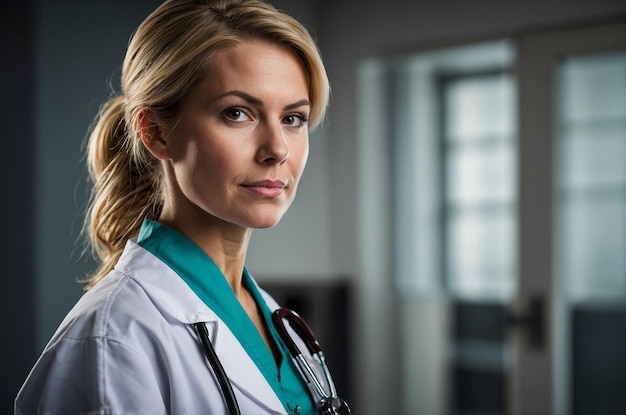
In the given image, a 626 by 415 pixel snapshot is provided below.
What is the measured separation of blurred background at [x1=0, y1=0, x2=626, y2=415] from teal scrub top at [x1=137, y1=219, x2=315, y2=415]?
3.53ft

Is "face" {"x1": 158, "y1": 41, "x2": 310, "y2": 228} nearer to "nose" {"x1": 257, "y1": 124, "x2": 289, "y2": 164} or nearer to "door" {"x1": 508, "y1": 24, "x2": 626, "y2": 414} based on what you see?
"nose" {"x1": 257, "y1": 124, "x2": 289, "y2": 164}

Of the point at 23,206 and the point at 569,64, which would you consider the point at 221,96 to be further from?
the point at 569,64

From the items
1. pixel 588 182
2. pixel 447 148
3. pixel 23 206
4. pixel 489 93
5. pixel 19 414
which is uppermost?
pixel 489 93

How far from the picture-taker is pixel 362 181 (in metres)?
3.36

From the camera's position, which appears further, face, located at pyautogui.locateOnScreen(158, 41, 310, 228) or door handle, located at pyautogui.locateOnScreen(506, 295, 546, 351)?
door handle, located at pyautogui.locateOnScreen(506, 295, 546, 351)

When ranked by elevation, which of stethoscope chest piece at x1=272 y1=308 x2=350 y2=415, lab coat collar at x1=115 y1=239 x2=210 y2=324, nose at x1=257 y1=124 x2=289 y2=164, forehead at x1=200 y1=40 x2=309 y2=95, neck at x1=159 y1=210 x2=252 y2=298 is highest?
forehead at x1=200 y1=40 x2=309 y2=95

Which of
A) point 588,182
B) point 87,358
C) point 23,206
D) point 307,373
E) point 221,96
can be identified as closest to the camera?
point 87,358

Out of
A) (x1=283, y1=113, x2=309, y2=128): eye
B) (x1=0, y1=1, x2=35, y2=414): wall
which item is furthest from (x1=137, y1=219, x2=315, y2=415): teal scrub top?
(x1=0, y1=1, x2=35, y2=414): wall

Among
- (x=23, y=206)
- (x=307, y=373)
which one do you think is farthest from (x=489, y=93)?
(x=307, y=373)

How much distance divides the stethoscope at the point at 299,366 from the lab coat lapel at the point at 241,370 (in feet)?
0.07

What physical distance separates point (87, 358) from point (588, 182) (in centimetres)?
233

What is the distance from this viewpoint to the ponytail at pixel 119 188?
1092mm

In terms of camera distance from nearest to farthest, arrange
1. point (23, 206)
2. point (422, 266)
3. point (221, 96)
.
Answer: point (221, 96) → point (23, 206) → point (422, 266)

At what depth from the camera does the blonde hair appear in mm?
950
